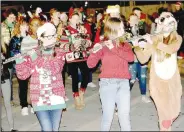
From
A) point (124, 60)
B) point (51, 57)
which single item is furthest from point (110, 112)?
point (51, 57)

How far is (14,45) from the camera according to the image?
23.2ft

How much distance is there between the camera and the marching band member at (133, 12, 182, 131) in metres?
5.49

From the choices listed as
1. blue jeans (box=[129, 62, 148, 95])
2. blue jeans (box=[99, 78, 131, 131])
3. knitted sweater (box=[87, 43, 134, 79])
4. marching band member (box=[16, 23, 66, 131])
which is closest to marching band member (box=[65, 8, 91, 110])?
blue jeans (box=[129, 62, 148, 95])

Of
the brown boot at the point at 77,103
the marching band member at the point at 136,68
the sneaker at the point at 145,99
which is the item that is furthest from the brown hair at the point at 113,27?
the sneaker at the point at 145,99

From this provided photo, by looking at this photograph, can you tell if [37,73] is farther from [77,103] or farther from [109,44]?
[77,103]

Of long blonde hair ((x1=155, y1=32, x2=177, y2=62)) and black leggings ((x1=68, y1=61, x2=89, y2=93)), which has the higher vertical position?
long blonde hair ((x1=155, y1=32, x2=177, y2=62))

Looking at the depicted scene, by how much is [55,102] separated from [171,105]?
179 cm

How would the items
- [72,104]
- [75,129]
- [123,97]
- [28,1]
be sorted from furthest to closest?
[28,1], [72,104], [75,129], [123,97]

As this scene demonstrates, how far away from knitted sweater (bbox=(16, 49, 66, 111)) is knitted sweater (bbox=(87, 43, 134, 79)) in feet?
1.91

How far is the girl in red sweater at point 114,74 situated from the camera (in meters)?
5.09

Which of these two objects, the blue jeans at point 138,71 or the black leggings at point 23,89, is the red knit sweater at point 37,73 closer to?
the black leggings at point 23,89

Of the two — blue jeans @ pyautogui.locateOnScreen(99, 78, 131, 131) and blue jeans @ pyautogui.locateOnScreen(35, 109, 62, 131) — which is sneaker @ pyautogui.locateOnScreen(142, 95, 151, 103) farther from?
blue jeans @ pyautogui.locateOnScreen(35, 109, 62, 131)

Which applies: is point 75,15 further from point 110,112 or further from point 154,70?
point 110,112

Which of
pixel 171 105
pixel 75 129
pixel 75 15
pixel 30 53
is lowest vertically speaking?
pixel 75 129
